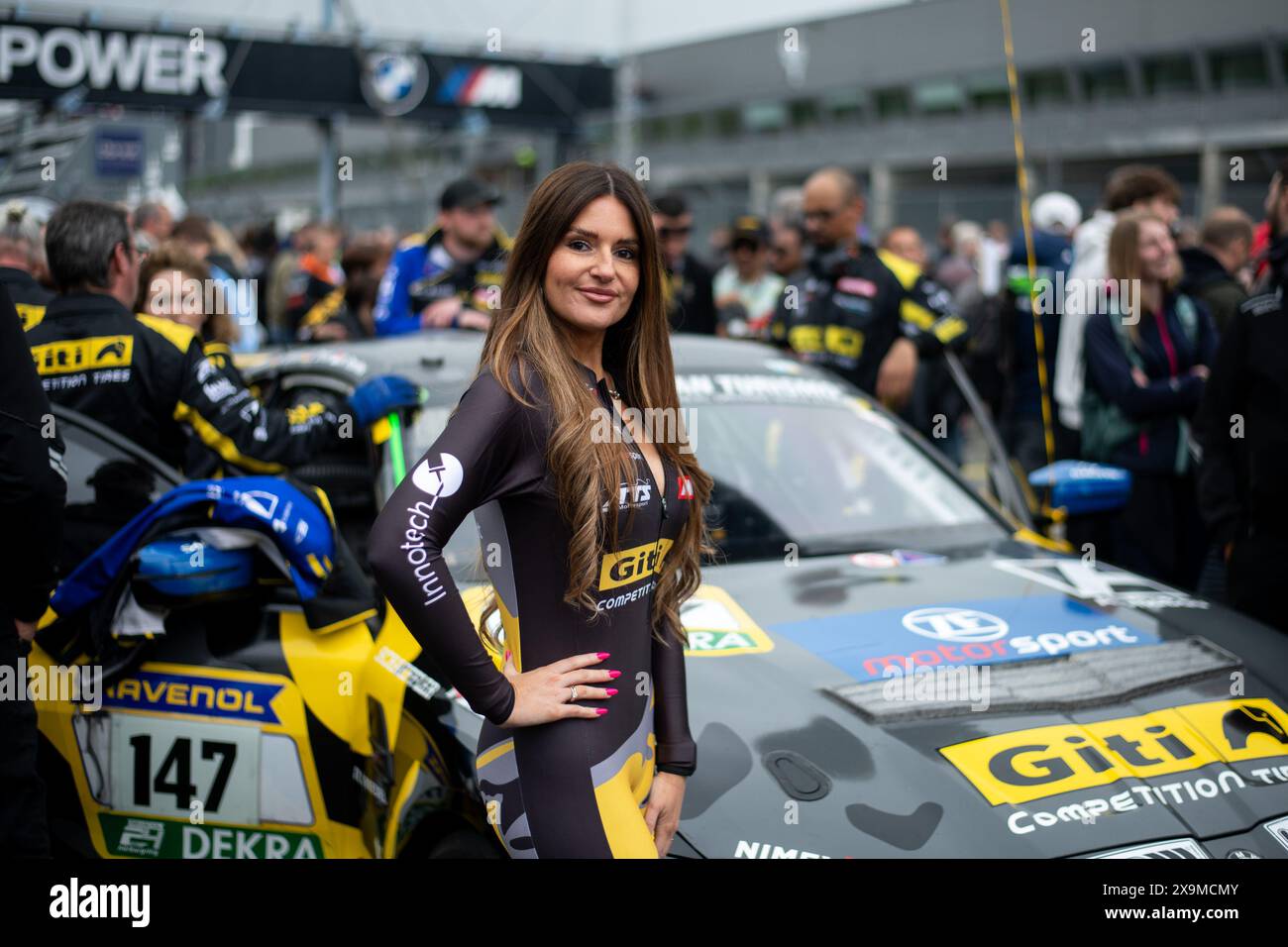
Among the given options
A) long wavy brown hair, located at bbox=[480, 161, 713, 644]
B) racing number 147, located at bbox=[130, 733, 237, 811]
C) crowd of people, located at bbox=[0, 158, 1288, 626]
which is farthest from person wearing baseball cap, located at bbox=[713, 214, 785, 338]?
long wavy brown hair, located at bbox=[480, 161, 713, 644]

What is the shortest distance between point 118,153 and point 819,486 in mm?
17921

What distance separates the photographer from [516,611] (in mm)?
2199

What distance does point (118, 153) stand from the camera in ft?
63.7

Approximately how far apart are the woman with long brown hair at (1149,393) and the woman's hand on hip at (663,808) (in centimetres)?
329

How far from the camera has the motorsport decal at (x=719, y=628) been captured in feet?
10.2

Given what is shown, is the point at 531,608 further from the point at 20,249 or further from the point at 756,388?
the point at 20,249

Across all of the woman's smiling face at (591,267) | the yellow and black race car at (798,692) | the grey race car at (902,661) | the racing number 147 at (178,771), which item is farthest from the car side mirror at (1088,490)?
the racing number 147 at (178,771)

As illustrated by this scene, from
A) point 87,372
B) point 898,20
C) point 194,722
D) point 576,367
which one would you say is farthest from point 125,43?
point 898,20

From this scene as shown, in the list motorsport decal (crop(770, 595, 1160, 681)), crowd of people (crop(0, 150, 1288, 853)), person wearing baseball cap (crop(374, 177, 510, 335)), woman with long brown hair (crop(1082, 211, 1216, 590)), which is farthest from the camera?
person wearing baseball cap (crop(374, 177, 510, 335))

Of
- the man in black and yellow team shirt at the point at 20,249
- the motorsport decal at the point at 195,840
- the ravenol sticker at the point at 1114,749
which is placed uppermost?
the man in black and yellow team shirt at the point at 20,249

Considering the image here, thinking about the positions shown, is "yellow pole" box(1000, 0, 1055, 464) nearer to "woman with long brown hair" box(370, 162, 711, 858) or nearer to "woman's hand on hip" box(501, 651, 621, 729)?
"woman with long brown hair" box(370, 162, 711, 858)

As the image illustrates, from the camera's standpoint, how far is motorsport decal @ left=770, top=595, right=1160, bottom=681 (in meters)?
3.05

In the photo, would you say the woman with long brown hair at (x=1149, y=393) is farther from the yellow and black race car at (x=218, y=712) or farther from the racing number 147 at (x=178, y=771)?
the racing number 147 at (x=178, y=771)

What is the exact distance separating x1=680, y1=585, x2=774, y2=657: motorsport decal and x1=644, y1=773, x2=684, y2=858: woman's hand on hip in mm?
667
